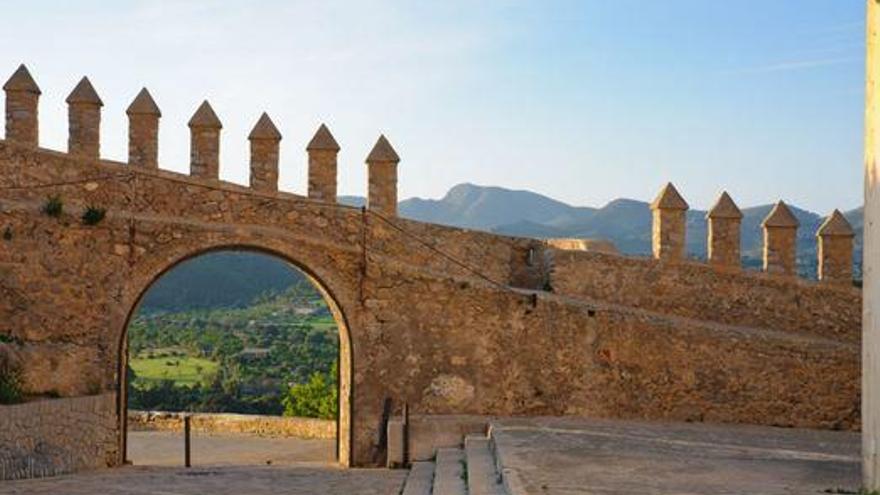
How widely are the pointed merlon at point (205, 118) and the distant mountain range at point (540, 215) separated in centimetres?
5679

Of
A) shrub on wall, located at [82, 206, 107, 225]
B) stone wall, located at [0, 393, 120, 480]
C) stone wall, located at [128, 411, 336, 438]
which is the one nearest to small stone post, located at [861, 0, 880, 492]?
stone wall, located at [0, 393, 120, 480]

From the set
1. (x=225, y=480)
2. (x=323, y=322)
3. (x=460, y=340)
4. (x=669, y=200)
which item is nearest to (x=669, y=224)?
(x=669, y=200)

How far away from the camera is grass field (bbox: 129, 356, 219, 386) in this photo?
48.3m

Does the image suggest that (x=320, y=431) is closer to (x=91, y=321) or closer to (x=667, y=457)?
(x=91, y=321)

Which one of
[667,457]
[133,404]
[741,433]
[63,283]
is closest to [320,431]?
[63,283]

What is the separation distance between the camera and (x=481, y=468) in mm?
10320

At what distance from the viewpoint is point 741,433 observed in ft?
41.8

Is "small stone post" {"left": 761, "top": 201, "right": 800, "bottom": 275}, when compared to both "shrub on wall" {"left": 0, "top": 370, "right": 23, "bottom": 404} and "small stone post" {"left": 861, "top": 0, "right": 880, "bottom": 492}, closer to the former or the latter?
"small stone post" {"left": 861, "top": 0, "right": 880, "bottom": 492}

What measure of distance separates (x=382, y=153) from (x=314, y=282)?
1982 millimetres

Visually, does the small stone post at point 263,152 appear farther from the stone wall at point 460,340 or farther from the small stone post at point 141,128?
the small stone post at point 141,128

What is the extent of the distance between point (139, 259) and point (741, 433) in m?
7.82

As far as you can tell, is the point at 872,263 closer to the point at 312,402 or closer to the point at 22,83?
the point at 22,83

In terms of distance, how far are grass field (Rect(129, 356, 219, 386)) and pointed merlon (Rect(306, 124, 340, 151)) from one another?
113 ft

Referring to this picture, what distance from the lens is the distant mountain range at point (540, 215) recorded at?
80562 millimetres
